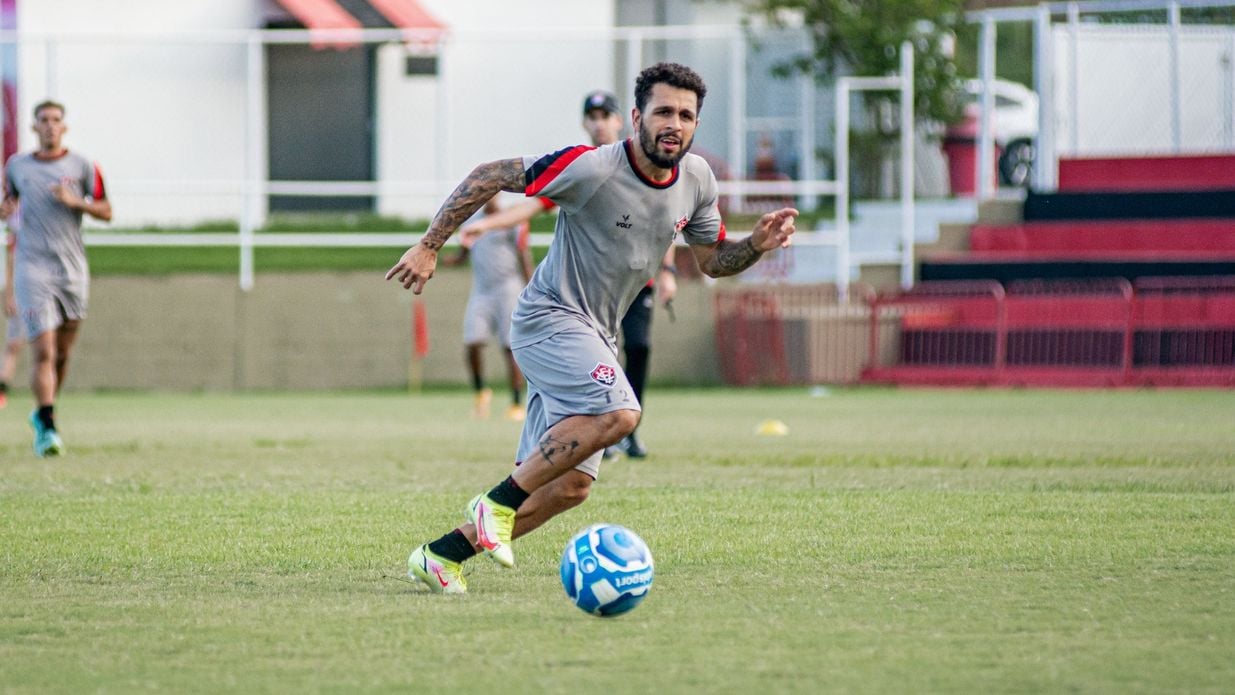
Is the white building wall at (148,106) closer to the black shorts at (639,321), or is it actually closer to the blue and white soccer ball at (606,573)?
the black shorts at (639,321)

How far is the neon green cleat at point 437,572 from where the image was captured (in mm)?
6770

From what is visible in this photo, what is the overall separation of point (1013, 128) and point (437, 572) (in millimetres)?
29265

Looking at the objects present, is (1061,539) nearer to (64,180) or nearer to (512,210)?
(512,210)

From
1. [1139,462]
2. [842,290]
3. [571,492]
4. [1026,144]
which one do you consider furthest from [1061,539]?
[1026,144]

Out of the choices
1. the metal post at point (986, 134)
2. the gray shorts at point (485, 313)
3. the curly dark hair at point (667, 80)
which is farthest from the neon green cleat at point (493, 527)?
the metal post at point (986, 134)

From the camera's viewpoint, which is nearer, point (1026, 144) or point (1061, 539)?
point (1061, 539)

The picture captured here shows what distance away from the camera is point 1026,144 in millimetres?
32312

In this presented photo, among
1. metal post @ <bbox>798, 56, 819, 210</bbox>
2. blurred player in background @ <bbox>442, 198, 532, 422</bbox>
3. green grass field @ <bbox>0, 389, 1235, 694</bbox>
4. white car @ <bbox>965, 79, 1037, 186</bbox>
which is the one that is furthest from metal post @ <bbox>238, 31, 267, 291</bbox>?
white car @ <bbox>965, 79, 1037, 186</bbox>

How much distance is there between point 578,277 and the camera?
704 centimetres

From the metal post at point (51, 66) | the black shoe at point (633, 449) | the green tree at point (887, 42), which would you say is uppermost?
the green tree at point (887, 42)

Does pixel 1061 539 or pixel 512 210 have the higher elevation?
pixel 512 210

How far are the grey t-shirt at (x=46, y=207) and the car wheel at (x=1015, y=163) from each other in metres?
21.0

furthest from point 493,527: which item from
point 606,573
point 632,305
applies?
point 632,305

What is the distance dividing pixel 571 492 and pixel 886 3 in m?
20.8
